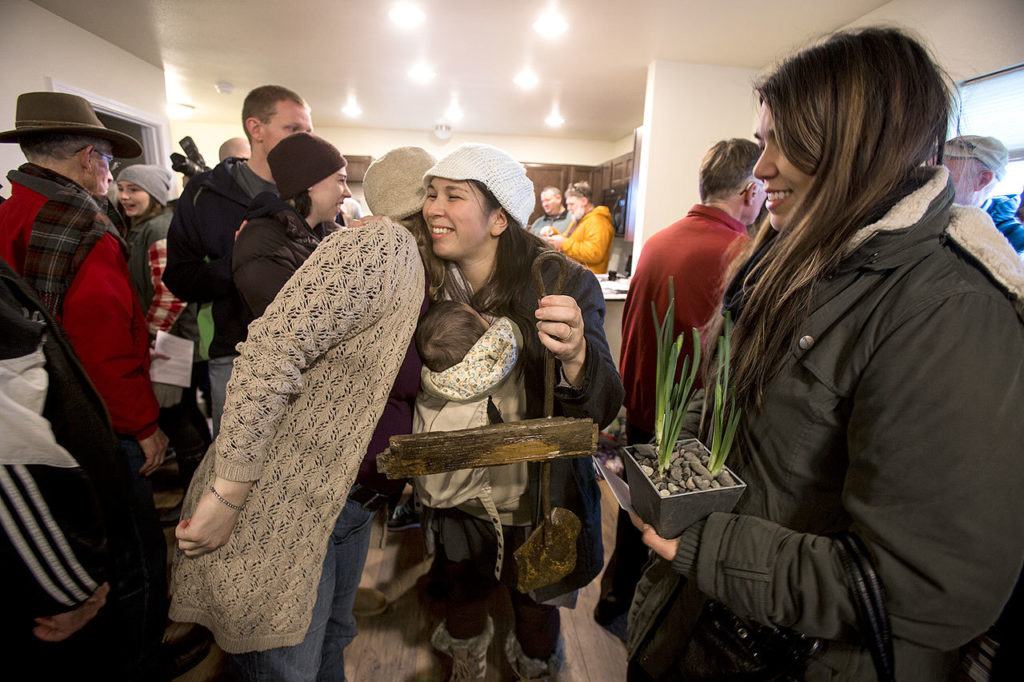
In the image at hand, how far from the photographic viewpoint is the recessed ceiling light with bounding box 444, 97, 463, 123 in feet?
18.3

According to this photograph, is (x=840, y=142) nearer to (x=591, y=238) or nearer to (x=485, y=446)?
(x=485, y=446)

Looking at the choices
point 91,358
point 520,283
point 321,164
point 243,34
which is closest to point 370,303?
point 520,283

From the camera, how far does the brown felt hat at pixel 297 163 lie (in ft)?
4.61

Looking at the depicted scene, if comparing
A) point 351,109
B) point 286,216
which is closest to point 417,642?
point 286,216

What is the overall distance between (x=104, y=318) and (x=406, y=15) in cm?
279

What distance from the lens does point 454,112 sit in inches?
241

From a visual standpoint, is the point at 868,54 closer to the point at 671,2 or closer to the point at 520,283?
the point at 520,283

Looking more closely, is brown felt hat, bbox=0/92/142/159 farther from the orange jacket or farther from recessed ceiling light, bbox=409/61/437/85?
the orange jacket

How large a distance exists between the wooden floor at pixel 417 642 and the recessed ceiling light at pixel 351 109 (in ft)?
18.0

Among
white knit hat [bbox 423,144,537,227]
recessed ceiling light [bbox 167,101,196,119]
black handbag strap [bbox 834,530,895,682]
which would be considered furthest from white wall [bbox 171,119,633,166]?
black handbag strap [bbox 834,530,895,682]

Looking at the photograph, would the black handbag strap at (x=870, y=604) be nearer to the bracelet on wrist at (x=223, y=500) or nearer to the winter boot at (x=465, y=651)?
the bracelet on wrist at (x=223, y=500)

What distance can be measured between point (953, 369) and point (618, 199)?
5.75 meters

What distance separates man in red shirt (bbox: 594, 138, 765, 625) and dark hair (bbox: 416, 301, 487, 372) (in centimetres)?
92

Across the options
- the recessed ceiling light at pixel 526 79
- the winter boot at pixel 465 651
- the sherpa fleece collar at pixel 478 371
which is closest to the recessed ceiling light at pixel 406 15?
the recessed ceiling light at pixel 526 79
